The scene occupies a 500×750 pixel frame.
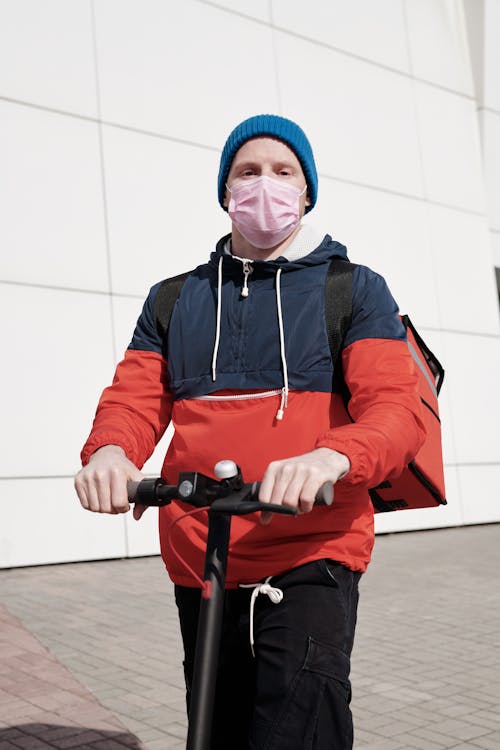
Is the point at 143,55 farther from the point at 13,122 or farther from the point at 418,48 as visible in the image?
the point at 418,48

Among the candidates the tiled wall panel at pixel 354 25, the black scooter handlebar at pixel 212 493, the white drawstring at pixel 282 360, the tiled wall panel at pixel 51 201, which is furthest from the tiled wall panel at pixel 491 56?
the black scooter handlebar at pixel 212 493

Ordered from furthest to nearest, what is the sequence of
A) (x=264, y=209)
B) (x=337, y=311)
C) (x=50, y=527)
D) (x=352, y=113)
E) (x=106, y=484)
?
(x=352, y=113) < (x=50, y=527) < (x=264, y=209) < (x=337, y=311) < (x=106, y=484)

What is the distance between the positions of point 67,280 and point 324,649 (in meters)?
7.78

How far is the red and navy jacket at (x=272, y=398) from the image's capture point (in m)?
2.10

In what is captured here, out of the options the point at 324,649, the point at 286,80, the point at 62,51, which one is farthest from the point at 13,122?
the point at 324,649

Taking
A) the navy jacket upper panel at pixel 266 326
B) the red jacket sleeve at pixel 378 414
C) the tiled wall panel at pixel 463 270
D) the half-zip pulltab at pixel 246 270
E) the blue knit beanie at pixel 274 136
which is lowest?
the red jacket sleeve at pixel 378 414

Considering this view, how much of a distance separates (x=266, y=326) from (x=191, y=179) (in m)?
8.53

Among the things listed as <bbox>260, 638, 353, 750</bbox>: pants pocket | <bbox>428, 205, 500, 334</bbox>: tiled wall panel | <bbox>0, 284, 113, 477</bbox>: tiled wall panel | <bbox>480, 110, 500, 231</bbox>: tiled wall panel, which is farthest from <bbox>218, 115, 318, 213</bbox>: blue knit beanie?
<bbox>480, 110, 500, 231</bbox>: tiled wall panel

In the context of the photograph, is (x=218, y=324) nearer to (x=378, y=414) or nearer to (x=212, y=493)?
(x=378, y=414)

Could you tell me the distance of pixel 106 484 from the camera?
1.91m

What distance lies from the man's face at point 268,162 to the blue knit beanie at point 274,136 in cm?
2

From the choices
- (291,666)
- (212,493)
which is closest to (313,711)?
(291,666)

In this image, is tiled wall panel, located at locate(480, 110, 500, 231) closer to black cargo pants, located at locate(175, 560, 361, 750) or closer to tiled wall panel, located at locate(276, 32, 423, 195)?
tiled wall panel, located at locate(276, 32, 423, 195)

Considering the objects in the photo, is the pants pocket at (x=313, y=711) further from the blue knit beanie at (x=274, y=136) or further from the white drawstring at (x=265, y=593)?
the blue knit beanie at (x=274, y=136)
